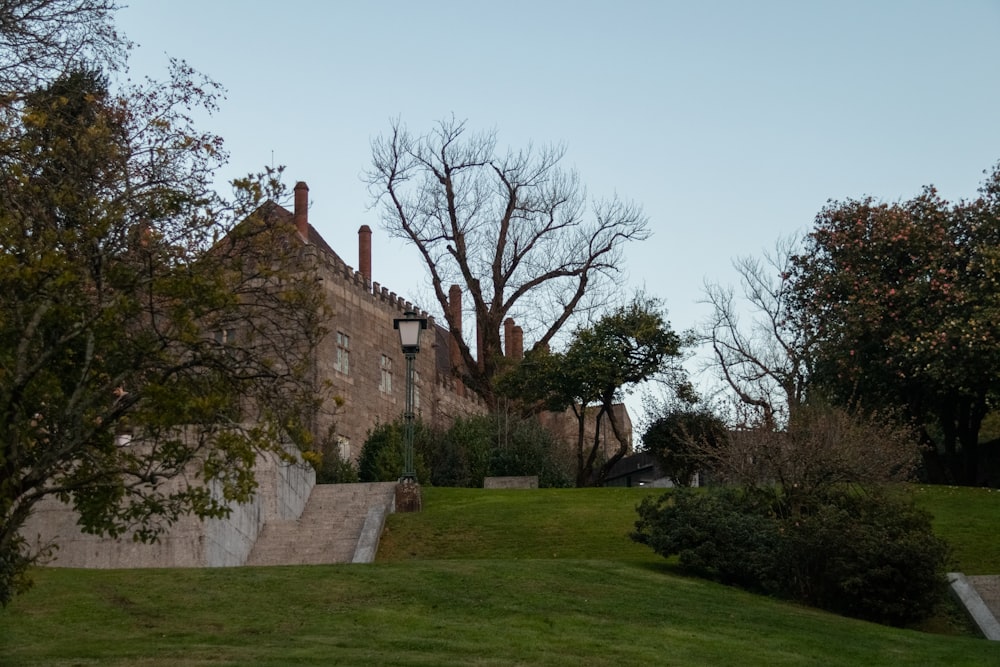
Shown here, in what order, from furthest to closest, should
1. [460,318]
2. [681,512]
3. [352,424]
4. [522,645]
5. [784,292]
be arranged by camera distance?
1. [460,318]
2. [352,424]
3. [784,292]
4. [681,512]
5. [522,645]

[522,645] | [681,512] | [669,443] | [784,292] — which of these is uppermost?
[784,292]

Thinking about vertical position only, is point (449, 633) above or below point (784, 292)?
below

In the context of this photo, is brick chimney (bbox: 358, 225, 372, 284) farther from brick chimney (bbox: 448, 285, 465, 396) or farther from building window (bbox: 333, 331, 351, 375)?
building window (bbox: 333, 331, 351, 375)

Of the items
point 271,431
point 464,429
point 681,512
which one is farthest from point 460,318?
point 271,431

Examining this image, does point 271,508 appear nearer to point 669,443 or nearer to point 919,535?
point 919,535

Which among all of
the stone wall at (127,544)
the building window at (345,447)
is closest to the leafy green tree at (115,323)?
the stone wall at (127,544)

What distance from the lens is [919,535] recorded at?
1934 centimetres

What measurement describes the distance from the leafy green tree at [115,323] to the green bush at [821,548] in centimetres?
934

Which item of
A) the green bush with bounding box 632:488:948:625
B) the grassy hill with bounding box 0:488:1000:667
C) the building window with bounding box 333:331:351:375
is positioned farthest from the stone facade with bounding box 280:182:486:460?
the grassy hill with bounding box 0:488:1000:667

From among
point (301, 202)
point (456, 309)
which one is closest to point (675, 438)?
point (301, 202)

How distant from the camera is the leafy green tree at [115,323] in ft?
37.1

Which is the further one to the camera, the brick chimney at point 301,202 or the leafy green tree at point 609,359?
the brick chimney at point 301,202

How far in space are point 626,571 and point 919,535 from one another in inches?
166

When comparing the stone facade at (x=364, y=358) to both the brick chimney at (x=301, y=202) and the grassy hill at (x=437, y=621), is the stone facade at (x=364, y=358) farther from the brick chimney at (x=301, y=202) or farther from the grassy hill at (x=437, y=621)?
the grassy hill at (x=437, y=621)
